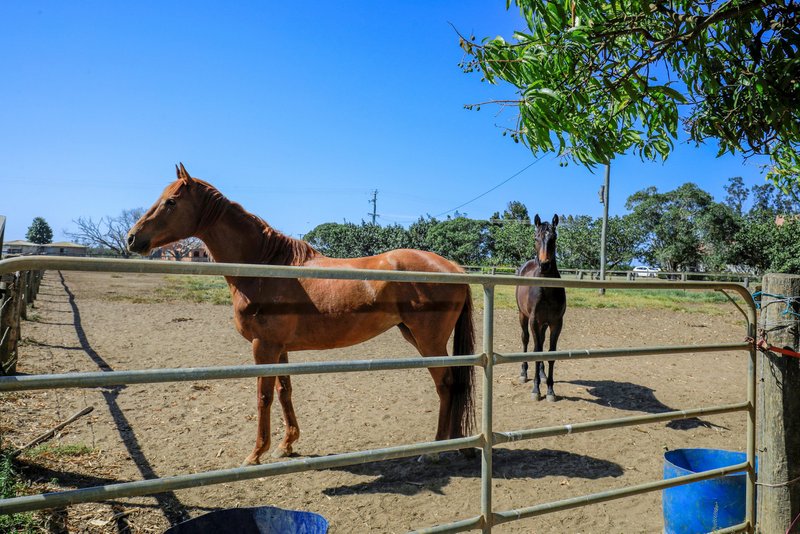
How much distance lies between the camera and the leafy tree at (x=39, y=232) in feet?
305

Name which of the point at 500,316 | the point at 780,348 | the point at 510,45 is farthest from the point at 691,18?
the point at 500,316

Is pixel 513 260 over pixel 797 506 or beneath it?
over

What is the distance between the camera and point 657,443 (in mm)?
4551

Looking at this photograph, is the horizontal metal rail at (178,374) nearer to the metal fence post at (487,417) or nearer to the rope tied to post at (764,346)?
the metal fence post at (487,417)

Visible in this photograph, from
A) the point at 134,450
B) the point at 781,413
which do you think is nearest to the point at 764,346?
the point at 781,413

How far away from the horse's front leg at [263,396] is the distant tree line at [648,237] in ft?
101

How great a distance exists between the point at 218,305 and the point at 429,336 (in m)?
12.6

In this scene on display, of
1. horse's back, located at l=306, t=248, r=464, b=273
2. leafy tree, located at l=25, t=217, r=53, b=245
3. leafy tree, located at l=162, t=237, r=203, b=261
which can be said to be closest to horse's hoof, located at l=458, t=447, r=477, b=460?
horse's back, located at l=306, t=248, r=464, b=273

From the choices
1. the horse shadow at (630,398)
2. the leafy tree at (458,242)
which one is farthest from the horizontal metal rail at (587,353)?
the leafy tree at (458,242)

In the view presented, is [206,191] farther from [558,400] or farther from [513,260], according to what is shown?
[513,260]

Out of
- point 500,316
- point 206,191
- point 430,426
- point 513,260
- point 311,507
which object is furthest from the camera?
point 513,260

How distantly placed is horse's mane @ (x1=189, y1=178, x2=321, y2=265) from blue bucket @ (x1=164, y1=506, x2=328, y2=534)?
2.10 meters

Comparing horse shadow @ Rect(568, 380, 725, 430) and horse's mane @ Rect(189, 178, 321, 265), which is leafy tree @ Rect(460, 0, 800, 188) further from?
horse shadow @ Rect(568, 380, 725, 430)

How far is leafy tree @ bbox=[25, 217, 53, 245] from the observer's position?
92938 mm
